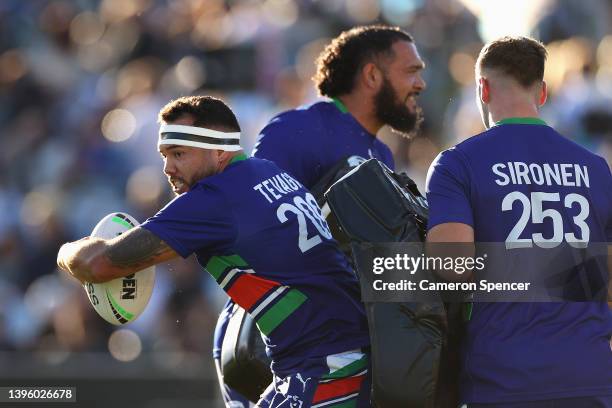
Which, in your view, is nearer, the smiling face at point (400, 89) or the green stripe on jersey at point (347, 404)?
the green stripe on jersey at point (347, 404)

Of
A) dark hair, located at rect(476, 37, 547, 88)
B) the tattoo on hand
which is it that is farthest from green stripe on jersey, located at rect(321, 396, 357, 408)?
dark hair, located at rect(476, 37, 547, 88)

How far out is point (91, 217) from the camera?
40.5 feet

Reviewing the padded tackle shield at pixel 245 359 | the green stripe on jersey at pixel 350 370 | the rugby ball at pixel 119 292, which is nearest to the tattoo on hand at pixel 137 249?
the rugby ball at pixel 119 292

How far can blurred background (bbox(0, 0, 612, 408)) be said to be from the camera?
10.6m

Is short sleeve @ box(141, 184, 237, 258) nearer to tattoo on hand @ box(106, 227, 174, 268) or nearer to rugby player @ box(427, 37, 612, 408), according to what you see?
tattoo on hand @ box(106, 227, 174, 268)

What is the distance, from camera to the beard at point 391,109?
24.0 ft

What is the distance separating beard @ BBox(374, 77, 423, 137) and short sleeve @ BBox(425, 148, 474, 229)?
2283 millimetres

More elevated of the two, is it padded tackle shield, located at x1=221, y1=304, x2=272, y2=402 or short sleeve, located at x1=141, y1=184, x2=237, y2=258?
short sleeve, located at x1=141, y1=184, x2=237, y2=258

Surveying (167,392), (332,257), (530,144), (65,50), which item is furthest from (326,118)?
(65,50)

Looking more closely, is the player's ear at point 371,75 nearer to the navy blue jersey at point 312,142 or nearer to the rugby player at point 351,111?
the rugby player at point 351,111

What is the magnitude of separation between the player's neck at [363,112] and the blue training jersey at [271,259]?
1704 mm

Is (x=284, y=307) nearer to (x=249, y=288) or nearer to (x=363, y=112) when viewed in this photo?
(x=249, y=288)

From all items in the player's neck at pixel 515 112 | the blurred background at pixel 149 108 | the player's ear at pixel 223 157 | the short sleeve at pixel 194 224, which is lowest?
the short sleeve at pixel 194 224

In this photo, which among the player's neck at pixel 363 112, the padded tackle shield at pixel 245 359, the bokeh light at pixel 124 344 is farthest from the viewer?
the bokeh light at pixel 124 344
